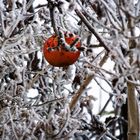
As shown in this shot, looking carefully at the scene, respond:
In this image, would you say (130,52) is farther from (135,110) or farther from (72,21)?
(72,21)

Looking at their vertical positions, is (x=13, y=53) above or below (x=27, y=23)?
below

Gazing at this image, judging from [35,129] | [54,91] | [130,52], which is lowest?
[35,129]

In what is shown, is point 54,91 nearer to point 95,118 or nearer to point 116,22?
point 95,118

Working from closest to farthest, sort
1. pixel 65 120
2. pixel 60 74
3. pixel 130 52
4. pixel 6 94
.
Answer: pixel 130 52, pixel 65 120, pixel 6 94, pixel 60 74

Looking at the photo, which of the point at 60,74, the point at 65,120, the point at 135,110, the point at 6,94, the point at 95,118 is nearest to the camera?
the point at 135,110

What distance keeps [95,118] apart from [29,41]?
516 millimetres

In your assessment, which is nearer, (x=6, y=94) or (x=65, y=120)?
(x=65, y=120)

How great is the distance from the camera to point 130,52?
940mm

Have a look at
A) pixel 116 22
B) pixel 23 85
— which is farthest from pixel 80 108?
pixel 116 22

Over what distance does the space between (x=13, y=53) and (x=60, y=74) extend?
0.45 m

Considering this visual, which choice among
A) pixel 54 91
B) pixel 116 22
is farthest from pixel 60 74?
pixel 116 22

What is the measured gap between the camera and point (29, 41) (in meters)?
1.90

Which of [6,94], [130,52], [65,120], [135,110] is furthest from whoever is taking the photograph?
[6,94]

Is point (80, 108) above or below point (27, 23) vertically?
below
